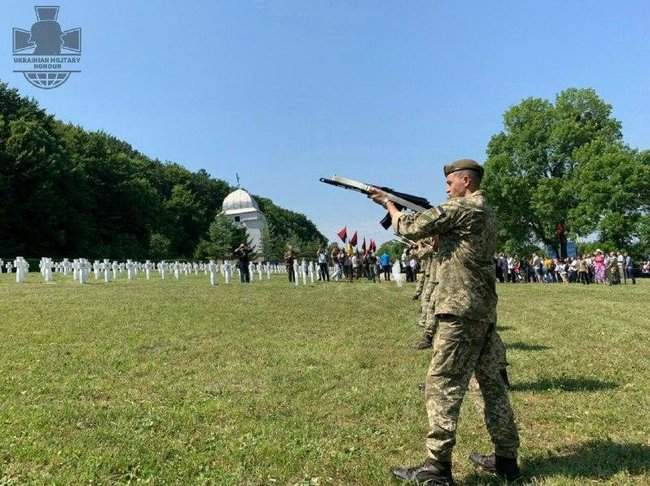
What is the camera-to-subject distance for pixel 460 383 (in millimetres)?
4375

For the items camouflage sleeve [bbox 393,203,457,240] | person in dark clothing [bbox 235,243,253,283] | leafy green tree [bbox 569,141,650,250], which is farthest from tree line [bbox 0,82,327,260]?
camouflage sleeve [bbox 393,203,457,240]

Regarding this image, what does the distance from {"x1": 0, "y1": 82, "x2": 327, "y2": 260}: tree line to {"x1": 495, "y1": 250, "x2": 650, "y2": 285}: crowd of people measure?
4547 centimetres

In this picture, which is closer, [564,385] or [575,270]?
[564,385]

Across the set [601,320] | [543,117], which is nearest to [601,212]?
[543,117]

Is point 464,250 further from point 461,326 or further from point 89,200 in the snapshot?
point 89,200

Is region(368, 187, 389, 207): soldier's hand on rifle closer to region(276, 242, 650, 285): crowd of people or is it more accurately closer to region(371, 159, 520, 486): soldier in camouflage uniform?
region(371, 159, 520, 486): soldier in camouflage uniform

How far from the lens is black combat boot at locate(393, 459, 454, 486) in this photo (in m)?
4.28

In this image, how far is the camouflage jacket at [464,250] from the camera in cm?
442

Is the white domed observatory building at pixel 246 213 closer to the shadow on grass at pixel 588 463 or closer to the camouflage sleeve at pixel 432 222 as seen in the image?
the shadow on grass at pixel 588 463

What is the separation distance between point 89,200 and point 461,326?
7532cm

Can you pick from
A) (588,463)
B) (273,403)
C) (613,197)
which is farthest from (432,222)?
(613,197)

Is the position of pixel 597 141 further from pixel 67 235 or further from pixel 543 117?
pixel 67 235

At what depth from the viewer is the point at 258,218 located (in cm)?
12019

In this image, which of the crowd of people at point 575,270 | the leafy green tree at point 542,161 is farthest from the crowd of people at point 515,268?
the leafy green tree at point 542,161
